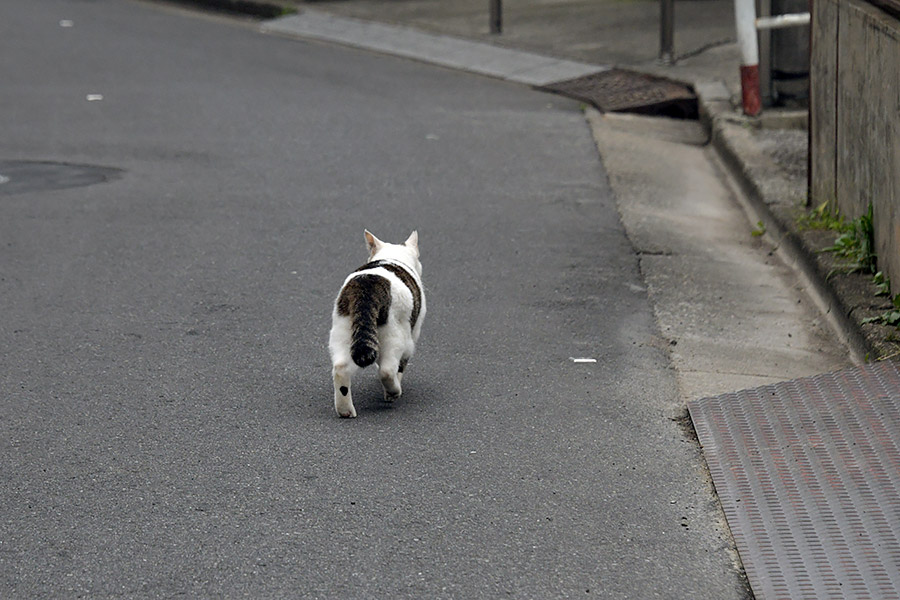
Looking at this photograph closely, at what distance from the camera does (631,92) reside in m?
13.1

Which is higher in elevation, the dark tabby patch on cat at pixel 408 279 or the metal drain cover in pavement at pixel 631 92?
the metal drain cover in pavement at pixel 631 92

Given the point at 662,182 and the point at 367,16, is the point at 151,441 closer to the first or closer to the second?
the point at 662,182

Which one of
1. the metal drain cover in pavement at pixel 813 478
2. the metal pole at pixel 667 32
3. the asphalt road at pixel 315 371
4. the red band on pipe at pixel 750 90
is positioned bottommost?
the metal drain cover in pavement at pixel 813 478

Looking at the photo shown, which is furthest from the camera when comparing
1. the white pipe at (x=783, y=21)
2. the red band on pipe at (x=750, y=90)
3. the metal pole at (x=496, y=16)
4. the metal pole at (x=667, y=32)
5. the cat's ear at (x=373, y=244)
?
the metal pole at (x=496, y=16)

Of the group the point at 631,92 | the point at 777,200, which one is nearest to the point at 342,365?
the point at 777,200

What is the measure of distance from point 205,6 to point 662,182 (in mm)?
9889

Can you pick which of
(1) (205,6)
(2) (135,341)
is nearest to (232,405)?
(2) (135,341)

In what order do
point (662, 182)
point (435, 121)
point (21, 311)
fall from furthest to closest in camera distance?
1. point (435, 121)
2. point (662, 182)
3. point (21, 311)

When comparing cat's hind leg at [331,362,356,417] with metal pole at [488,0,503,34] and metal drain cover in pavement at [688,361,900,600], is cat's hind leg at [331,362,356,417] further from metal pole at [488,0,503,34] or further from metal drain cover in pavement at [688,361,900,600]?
metal pole at [488,0,503,34]

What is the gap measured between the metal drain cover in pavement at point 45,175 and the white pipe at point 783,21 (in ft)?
18.8

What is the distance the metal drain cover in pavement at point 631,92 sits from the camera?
41.7ft

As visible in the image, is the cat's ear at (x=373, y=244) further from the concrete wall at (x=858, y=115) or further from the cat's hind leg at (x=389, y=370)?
the concrete wall at (x=858, y=115)

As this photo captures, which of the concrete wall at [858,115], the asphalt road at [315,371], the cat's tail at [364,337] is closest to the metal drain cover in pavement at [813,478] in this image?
the asphalt road at [315,371]

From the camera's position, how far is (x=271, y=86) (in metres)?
13.4
